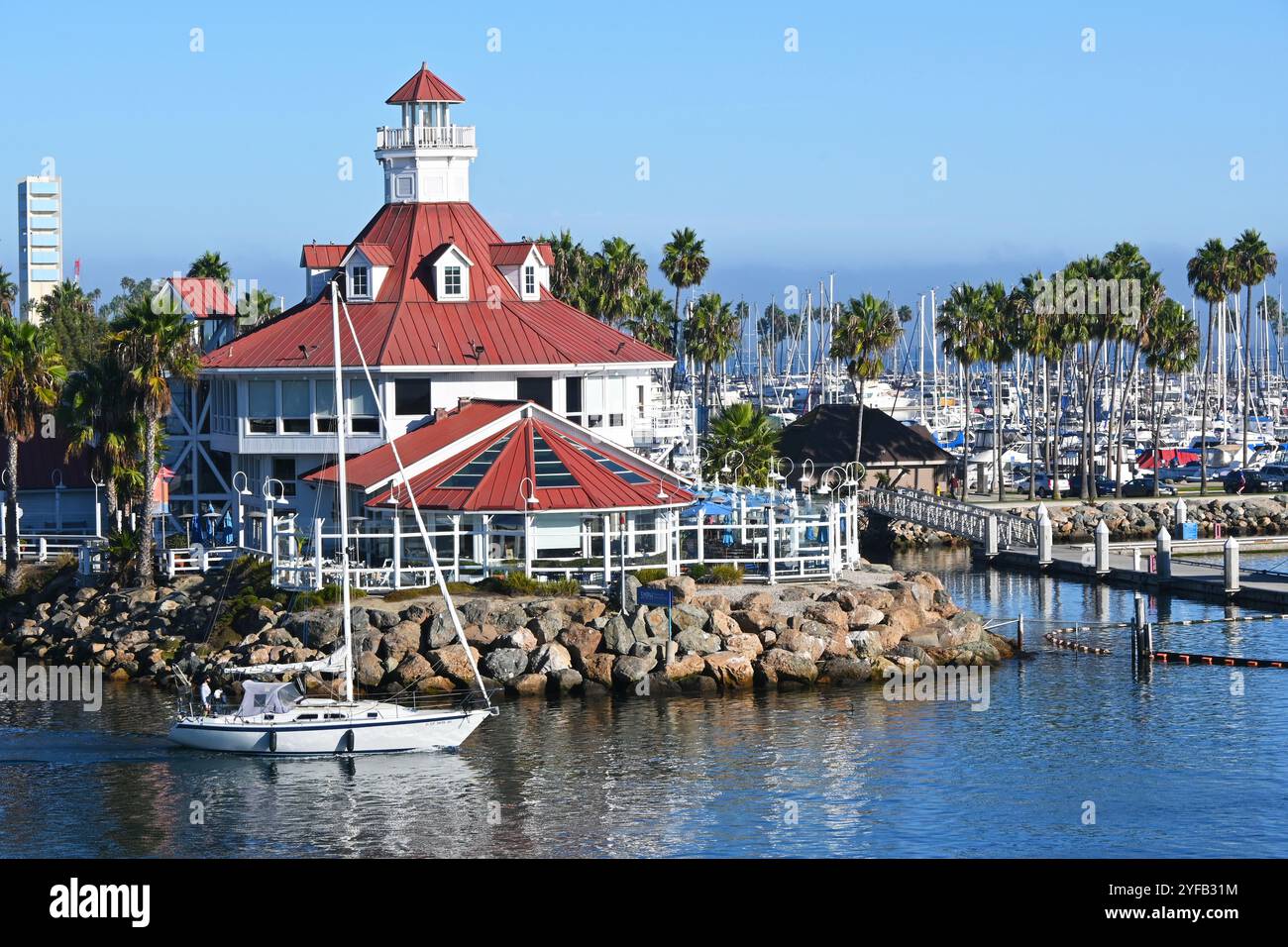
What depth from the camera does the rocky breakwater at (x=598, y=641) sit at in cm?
4509

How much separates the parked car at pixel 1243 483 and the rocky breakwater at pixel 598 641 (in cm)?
4865

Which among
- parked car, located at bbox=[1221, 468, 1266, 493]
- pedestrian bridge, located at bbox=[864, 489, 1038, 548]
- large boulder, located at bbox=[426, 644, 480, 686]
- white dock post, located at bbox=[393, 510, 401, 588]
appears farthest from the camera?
parked car, located at bbox=[1221, 468, 1266, 493]

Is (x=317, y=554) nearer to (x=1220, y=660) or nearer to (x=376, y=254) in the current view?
(x=376, y=254)

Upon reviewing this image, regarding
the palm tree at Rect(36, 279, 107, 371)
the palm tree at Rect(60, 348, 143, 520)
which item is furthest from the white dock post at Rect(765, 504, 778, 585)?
the palm tree at Rect(36, 279, 107, 371)

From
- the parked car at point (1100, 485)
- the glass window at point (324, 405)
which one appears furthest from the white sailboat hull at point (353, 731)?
the parked car at point (1100, 485)

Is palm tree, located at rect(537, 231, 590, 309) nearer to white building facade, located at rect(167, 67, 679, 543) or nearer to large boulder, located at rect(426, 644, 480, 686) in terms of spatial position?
white building facade, located at rect(167, 67, 679, 543)

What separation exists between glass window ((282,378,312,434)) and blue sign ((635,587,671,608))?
16252mm

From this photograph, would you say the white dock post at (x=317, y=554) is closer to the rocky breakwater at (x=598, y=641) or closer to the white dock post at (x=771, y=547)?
the rocky breakwater at (x=598, y=641)

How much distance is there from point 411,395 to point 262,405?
4.77m

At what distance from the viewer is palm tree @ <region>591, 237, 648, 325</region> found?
8894cm
